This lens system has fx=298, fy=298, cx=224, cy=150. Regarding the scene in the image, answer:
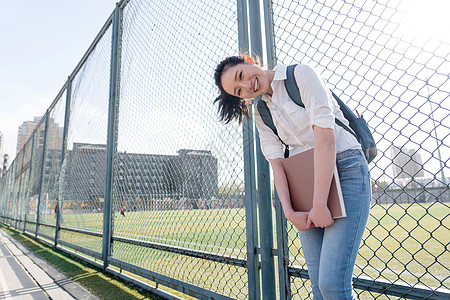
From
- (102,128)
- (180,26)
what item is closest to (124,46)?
(102,128)

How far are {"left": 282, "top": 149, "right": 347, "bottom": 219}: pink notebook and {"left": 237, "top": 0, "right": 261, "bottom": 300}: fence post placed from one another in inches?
28.8

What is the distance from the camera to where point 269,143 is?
1.48 meters

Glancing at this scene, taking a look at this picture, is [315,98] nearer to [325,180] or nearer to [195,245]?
[325,180]

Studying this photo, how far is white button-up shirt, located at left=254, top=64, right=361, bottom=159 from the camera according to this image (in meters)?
1.12

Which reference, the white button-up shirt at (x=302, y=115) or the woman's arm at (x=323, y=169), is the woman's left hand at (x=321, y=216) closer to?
the woman's arm at (x=323, y=169)

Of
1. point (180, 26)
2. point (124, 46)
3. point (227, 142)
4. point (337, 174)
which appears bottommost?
point (337, 174)

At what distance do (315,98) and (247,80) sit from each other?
1.29 feet

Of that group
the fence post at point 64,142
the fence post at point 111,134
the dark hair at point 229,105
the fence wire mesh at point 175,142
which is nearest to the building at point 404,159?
the dark hair at point 229,105

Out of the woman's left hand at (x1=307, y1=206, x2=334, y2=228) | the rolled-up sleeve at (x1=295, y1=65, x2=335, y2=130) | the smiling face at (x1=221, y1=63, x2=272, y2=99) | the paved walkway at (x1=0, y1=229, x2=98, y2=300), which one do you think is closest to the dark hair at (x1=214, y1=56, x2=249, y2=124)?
the smiling face at (x1=221, y1=63, x2=272, y2=99)

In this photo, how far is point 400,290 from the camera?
4.60 feet

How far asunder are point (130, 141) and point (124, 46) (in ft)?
4.70

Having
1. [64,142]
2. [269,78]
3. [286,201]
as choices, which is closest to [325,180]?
[286,201]

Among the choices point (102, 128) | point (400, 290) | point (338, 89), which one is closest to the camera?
point (400, 290)

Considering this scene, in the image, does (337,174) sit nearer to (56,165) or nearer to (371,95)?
(371,95)
